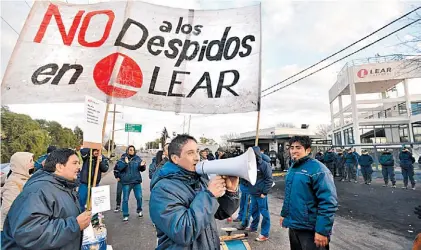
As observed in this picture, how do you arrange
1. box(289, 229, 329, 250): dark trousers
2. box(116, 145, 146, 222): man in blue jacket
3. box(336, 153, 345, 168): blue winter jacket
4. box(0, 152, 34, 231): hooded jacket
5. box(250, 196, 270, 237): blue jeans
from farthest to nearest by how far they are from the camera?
box(336, 153, 345, 168): blue winter jacket → box(116, 145, 146, 222): man in blue jacket → box(250, 196, 270, 237): blue jeans → box(0, 152, 34, 231): hooded jacket → box(289, 229, 329, 250): dark trousers

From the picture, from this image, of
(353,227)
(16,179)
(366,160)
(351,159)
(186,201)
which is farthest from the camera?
(351,159)

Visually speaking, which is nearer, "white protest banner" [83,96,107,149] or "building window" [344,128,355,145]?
"white protest banner" [83,96,107,149]

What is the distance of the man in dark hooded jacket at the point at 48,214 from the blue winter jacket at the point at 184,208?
812 millimetres

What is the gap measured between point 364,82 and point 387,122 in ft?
16.1

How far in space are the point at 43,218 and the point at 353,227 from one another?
6043 mm

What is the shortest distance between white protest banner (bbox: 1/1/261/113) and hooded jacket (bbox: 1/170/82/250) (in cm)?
113

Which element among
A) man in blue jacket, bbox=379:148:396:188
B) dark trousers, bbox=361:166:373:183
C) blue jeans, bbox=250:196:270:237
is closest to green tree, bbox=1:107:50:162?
blue jeans, bbox=250:196:270:237

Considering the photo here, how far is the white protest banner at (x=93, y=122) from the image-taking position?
2.61 m

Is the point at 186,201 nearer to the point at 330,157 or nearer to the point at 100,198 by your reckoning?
the point at 100,198

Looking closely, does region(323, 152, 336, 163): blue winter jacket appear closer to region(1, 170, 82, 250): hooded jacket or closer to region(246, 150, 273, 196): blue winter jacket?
region(246, 150, 273, 196): blue winter jacket

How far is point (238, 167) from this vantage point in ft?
→ 4.75

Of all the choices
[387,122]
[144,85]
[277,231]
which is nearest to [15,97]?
[144,85]

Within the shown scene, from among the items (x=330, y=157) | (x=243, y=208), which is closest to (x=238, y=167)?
(x=243, y=208)

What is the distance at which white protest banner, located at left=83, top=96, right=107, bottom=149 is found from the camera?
261 cm
